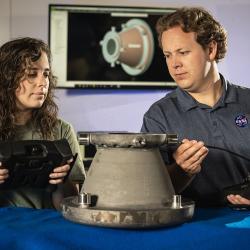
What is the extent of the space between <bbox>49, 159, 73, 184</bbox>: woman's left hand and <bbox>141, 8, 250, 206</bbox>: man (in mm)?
428

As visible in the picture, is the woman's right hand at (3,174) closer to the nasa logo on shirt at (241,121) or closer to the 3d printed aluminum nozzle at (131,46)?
the nasa logo on shirt at (241,121)

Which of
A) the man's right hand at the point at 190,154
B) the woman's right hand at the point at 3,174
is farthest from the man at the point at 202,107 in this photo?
the woman's right hand at the point at 3,174

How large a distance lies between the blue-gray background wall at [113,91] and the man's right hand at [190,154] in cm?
276

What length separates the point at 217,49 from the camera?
75.1 inches

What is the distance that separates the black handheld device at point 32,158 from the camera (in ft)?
3.91

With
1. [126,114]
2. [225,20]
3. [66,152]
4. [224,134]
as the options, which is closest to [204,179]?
[224,134]

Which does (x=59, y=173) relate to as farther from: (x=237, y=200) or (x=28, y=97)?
(x=28, y=97)

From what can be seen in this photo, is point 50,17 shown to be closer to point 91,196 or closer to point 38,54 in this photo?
point 38,54

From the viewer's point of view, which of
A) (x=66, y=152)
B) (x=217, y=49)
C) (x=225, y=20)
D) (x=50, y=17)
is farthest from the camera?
(x=225, y=20)

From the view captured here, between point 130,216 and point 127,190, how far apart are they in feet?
0.20

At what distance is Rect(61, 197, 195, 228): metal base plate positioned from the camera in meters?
0.99

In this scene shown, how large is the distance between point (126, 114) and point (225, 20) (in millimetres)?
1125

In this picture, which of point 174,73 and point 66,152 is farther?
point 174,73

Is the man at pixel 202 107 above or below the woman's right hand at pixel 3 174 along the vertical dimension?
above
